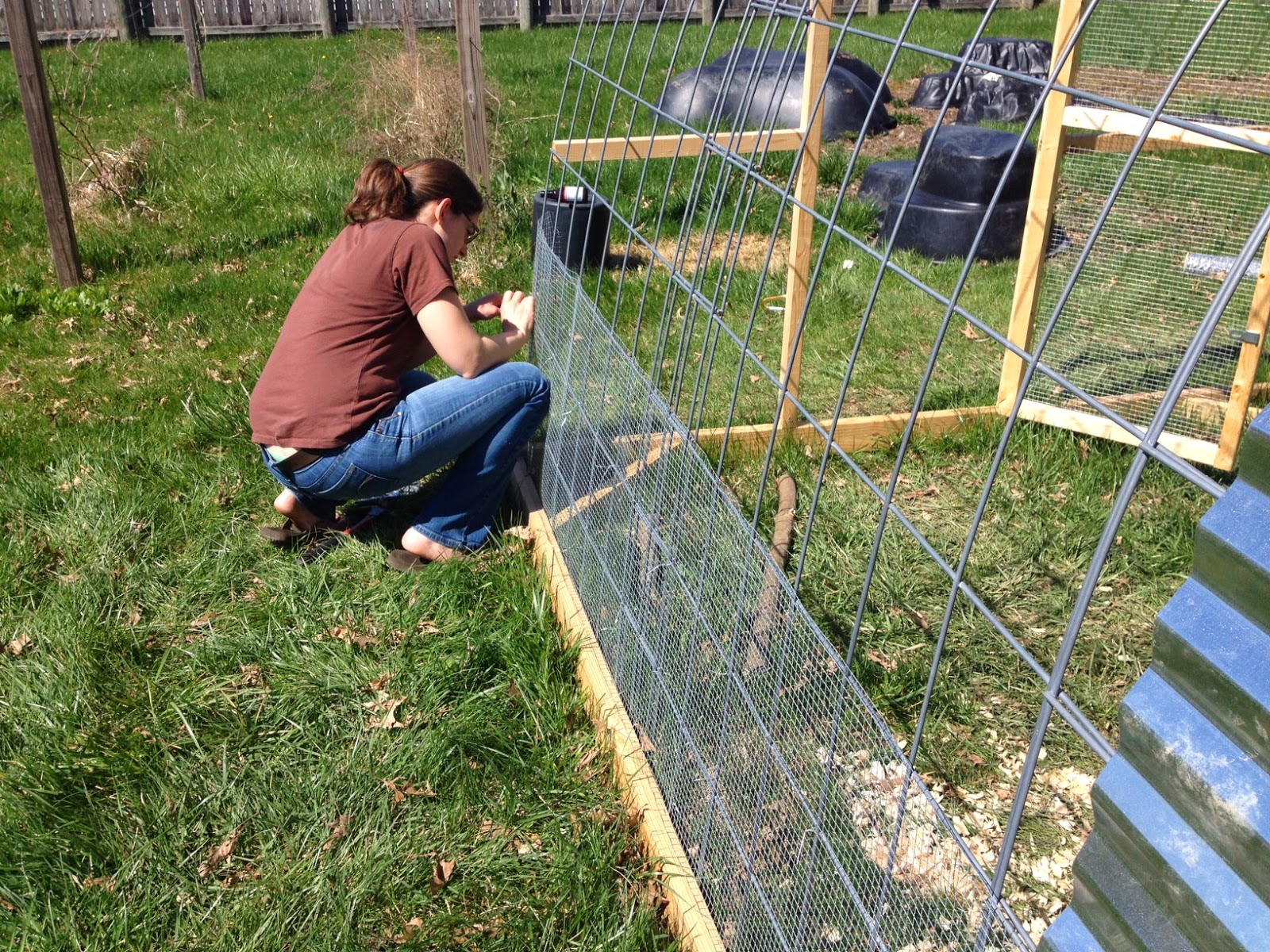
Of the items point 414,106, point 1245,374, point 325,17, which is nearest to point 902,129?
point 414,106

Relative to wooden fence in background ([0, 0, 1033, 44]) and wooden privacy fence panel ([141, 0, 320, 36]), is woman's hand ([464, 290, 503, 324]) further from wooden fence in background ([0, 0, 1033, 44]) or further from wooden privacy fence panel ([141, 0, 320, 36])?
wooden privacy fence panel ([141, 0, 320, 36])

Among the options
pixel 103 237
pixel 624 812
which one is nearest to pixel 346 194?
pixel 103 237

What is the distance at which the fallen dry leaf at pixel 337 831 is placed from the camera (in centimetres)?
255

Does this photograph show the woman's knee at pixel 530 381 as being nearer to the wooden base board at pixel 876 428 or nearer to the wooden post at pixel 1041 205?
the wooden base board at pixel 876 428

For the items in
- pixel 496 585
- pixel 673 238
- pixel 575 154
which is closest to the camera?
pixel 496 585

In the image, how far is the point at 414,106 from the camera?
792cm

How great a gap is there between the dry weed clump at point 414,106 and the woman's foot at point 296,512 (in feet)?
13.6

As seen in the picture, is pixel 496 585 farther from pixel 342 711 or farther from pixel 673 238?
pixel 673 238

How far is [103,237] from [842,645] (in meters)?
5.34

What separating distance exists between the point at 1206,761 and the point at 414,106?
7735mm

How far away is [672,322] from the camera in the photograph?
551 cm

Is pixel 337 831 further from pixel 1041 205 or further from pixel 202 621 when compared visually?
pixel 1041 205

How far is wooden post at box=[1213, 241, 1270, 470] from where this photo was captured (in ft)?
12.1

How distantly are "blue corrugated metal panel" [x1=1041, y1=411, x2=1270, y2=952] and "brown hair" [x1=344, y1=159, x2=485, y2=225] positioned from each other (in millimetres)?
2760
